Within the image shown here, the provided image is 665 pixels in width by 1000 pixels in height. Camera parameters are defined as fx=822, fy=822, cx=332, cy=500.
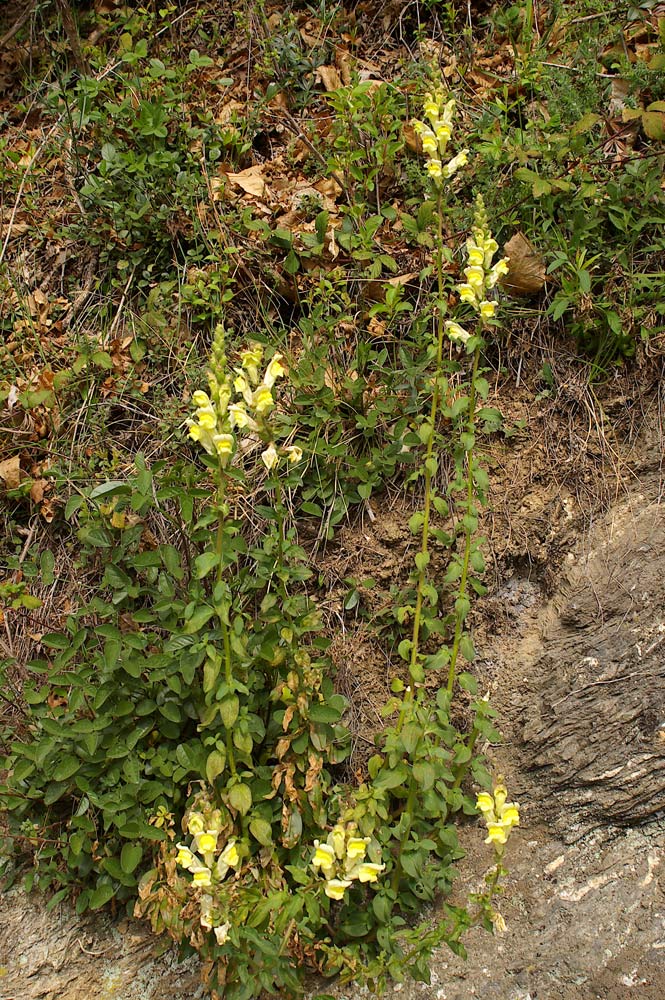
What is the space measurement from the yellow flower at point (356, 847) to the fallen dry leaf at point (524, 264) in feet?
7.48

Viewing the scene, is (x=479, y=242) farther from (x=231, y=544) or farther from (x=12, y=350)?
(x=12, y=350)

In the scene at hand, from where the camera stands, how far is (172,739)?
2.88 m

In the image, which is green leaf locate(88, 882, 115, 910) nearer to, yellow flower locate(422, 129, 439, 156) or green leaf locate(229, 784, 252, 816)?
green leaf locate(229, 784, 252, 816)

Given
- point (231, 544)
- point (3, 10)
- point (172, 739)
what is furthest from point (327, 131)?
point (172, 739)

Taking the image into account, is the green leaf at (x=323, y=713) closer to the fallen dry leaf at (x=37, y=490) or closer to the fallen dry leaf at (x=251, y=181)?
the fallen dry leaf at (x=37, y=490)

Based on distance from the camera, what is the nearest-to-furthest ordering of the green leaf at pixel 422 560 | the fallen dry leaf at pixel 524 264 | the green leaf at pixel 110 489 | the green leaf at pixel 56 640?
the green leaf at pixel 422 560 < the green leaf at pixel 56 640 < the green leaf at pixel 110 489 < the fallen dry leaf at pixel 524 264

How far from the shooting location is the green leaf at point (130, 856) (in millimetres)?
2668

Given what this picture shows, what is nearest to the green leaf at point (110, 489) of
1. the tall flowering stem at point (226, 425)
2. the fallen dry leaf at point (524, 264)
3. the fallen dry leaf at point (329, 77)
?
the tall flowering stem at point (226, 425)

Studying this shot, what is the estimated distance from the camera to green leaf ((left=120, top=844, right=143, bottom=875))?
2.67m

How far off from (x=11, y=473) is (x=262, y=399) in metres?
1.57

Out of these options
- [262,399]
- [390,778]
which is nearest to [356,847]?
[390,778]

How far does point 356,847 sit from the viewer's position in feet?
7.54

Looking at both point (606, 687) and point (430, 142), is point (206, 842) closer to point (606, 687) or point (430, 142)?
point (606, 687)

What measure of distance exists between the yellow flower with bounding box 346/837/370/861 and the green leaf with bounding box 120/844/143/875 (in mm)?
791
